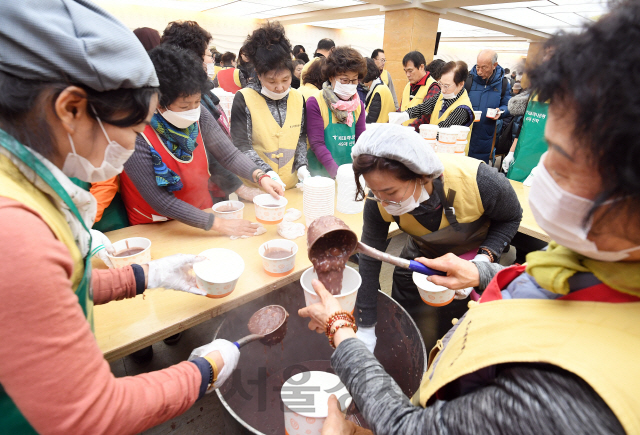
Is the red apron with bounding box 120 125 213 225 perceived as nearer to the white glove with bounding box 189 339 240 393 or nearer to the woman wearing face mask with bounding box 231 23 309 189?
the woman wearing face mask with bounding box 231 23 309 189

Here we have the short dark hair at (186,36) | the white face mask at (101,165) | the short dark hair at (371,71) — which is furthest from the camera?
the short dark hair at (371,71)

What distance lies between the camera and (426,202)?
1730mm

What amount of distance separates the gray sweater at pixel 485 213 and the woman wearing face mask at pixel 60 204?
3.78 ft

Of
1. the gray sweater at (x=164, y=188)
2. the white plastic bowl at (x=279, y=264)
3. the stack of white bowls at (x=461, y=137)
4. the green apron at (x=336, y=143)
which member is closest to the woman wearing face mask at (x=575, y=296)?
the white plastic bowl at (x=279, y=264)

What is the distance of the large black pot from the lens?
1.75 m

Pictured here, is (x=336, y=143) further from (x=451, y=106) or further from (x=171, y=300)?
(x=171, y=300)

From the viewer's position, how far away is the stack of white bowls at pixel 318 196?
6.89 feet

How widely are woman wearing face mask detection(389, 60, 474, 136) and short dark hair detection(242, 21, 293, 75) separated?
1.64 meters

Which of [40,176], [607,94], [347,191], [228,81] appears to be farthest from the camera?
[228,81]

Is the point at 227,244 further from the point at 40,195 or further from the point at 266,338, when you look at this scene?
the point at 40,195

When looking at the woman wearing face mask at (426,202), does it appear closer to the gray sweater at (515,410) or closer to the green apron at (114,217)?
the gray sweater at (515,410)

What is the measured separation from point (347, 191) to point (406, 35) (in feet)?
27.6

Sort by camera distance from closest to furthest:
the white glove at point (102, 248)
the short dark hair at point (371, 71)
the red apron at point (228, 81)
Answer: the white glove at point (102, 248) → the short dark hair at point (371, 71) → the red apron at point (228, 81)

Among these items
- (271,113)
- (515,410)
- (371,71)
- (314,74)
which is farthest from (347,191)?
(371,71)
